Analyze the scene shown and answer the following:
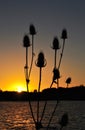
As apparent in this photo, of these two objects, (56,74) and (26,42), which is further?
(26,42)

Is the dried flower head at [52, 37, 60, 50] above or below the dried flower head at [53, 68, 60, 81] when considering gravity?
above

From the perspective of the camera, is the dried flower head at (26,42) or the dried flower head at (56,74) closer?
the dried flower head at (56,74)

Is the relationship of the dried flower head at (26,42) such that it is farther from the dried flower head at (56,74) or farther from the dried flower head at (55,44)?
the dried flower head at (56,74)

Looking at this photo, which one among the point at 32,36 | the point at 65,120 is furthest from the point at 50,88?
the point at 32,36

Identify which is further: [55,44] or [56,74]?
[55,44]

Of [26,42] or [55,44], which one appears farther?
[26,42]

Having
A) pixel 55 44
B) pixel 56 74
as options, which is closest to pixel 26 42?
pixel 55 44

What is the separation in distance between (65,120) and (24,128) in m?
111

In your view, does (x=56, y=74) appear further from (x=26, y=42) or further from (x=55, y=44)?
(x=26, y=42)

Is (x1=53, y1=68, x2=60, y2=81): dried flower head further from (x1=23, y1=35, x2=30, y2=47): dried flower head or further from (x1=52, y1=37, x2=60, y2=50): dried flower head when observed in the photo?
(x1=23, y1=35, x2=30, y2=47): dried flower head

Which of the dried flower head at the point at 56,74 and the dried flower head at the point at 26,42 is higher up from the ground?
the dried flower head at the point at 26,42

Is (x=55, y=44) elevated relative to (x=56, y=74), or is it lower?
elevated

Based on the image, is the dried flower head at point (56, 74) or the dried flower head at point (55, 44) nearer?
the dried flower head at point (56, 74)

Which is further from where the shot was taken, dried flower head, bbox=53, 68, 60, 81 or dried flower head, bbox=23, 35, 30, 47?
dried flower head, bbox=23, 35, 30, 47
